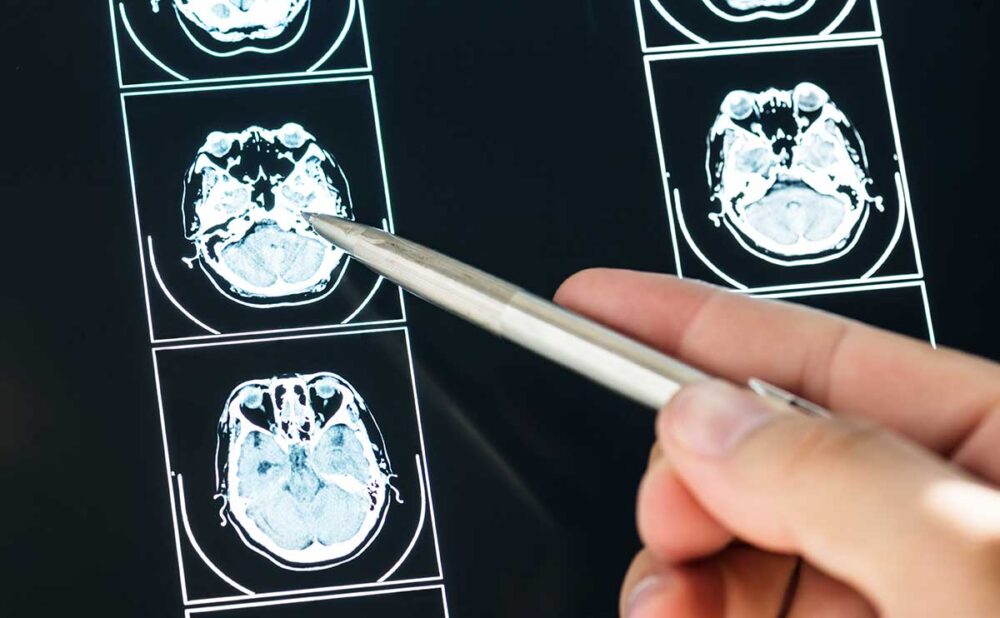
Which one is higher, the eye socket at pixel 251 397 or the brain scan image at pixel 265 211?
the brain scan image at pixel 265 211

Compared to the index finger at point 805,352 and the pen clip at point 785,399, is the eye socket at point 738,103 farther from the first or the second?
the pen clip at point 785,399

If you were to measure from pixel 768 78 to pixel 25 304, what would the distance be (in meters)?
0.54

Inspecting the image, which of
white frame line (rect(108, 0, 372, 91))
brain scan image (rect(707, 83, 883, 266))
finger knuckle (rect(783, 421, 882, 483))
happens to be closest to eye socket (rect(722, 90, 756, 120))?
brain scan image (rect(707, 83, 883, 266))

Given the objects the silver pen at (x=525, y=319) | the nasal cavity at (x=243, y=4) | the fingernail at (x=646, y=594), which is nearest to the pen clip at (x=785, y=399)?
the silver pen at (x=525, y=319)

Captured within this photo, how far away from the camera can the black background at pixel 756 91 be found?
839mm

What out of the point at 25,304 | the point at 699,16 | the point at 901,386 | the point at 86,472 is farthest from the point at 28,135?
the point at 901,386

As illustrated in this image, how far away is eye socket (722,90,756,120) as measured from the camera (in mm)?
866

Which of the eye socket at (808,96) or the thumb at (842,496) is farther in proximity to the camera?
the eye socket at (808,96)

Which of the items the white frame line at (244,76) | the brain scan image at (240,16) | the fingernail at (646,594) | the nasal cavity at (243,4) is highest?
the nasal cavity at (243,4)

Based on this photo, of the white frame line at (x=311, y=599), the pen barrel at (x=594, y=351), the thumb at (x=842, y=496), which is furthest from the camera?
the white frame line at (x=311, y=599)

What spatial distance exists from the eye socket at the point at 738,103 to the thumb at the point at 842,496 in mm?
330

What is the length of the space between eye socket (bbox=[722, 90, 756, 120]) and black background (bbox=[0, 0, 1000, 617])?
0.22 ft

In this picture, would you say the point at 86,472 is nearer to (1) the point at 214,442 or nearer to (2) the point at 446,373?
(1) the point at 214,442

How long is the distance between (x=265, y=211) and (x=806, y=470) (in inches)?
17.5
